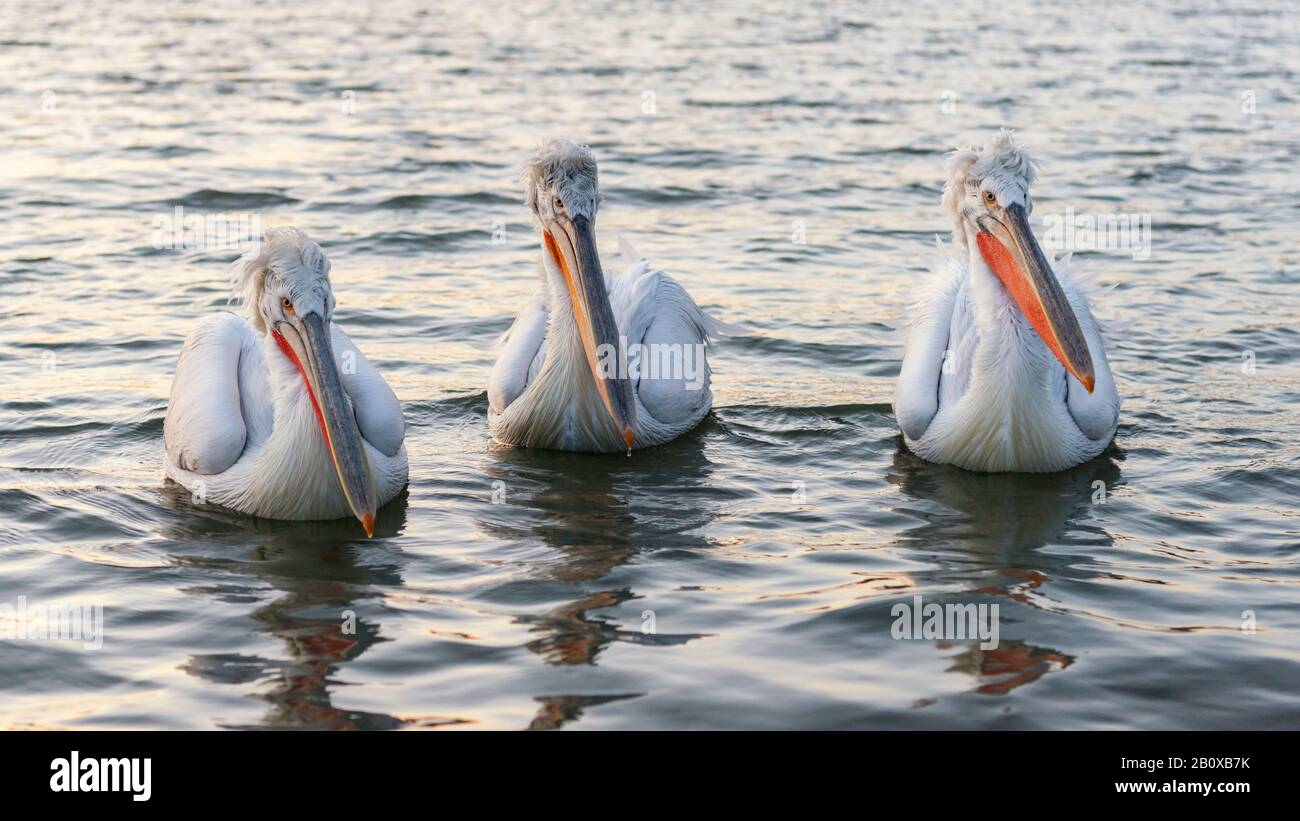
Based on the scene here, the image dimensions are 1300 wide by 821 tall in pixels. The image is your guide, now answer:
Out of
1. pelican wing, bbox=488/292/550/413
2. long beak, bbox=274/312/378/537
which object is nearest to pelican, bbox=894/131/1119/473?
pelican wing, bbox=488/292/550/413

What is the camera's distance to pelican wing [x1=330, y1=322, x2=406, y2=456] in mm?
5906

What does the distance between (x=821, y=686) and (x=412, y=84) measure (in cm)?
1084

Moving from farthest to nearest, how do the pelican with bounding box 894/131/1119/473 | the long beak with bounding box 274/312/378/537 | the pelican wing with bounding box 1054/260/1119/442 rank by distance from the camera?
the pelican wing with bounding box 1054/260/1119/442, the pelican with bounding box 894/131/1119/473, the long beak with bounding box 274/312/378/537

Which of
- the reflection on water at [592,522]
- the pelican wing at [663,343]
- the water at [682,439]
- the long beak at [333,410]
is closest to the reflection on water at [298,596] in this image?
the water at [682,439]

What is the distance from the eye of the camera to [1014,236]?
608cm

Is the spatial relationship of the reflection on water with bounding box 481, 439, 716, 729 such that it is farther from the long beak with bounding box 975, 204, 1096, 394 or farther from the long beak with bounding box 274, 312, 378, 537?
the long beak with bounding box 975, 204, 1096, 394

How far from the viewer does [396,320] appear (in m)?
8.50

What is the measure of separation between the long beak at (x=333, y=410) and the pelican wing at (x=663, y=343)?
158 centimetres

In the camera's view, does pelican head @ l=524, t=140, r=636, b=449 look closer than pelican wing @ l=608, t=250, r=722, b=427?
Yes

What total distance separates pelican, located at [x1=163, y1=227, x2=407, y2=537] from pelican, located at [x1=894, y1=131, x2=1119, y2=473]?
6.69ft

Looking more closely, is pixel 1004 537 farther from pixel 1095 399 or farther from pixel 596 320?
pixel 596 320

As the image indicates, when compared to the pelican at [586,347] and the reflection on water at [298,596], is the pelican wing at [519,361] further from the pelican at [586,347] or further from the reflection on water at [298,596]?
the reflection on water at [298,596]

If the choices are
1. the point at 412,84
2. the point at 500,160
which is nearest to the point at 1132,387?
the point at 500,160

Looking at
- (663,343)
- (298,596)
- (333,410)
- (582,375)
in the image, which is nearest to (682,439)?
(663,343)
